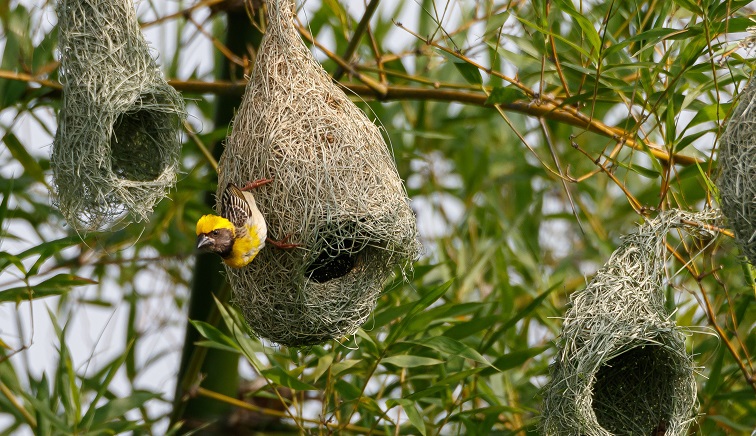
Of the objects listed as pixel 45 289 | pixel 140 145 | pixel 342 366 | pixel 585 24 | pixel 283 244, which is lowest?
pixel 342 366

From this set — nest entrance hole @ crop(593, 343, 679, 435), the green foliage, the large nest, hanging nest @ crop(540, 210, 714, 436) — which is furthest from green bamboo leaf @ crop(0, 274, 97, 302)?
the large nest

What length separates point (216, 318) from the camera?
420 cm

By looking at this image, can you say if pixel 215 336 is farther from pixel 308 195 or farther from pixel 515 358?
pixel 515 358

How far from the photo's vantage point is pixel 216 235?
124 inches

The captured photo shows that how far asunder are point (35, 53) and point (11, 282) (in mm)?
805

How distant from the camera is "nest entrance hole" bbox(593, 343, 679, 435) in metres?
3.44

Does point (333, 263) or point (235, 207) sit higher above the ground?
point (235, 207)

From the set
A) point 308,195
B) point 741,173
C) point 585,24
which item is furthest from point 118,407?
point 741,173

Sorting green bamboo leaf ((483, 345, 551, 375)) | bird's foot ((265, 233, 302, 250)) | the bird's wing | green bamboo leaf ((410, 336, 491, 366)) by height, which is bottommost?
green bamboo leaf ((483, 345, 551, 375))

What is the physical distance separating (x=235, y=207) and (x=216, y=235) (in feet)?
0.30

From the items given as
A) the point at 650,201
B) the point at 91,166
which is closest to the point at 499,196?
the point at 650,201

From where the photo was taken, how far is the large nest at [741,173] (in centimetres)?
269

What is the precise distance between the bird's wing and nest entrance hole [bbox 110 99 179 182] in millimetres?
416

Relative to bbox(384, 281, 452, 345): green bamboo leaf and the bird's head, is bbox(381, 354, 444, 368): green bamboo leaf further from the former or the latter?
the bird's head
